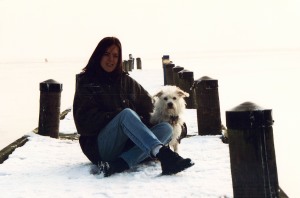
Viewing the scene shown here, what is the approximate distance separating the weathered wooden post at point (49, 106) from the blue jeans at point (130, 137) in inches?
94.7

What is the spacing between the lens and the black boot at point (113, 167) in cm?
441

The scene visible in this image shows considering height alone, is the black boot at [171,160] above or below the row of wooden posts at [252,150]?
below

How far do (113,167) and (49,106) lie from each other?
2678 mm

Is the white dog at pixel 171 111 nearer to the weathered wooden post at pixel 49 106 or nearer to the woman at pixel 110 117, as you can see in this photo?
the woman at pixel 110 117

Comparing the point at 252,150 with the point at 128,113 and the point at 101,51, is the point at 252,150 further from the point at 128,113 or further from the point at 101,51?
the point at 101,51

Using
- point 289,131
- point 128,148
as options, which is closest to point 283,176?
point 289,131

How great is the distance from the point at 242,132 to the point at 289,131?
28.1 feet

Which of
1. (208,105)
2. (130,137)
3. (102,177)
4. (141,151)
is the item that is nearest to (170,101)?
(141,151)

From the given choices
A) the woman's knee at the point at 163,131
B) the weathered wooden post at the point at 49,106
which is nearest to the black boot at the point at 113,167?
the woman's knee at the point at 163,131

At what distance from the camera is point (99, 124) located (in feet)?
15.0

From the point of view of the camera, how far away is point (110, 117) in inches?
181

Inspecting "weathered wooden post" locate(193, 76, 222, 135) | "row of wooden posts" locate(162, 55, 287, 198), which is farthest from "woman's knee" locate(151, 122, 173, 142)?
"weathered wooden post" locate(193, 76, 222, 135)

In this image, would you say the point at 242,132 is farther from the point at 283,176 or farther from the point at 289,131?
the point at 289,131

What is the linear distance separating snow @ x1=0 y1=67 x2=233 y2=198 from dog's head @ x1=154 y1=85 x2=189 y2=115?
626mm
